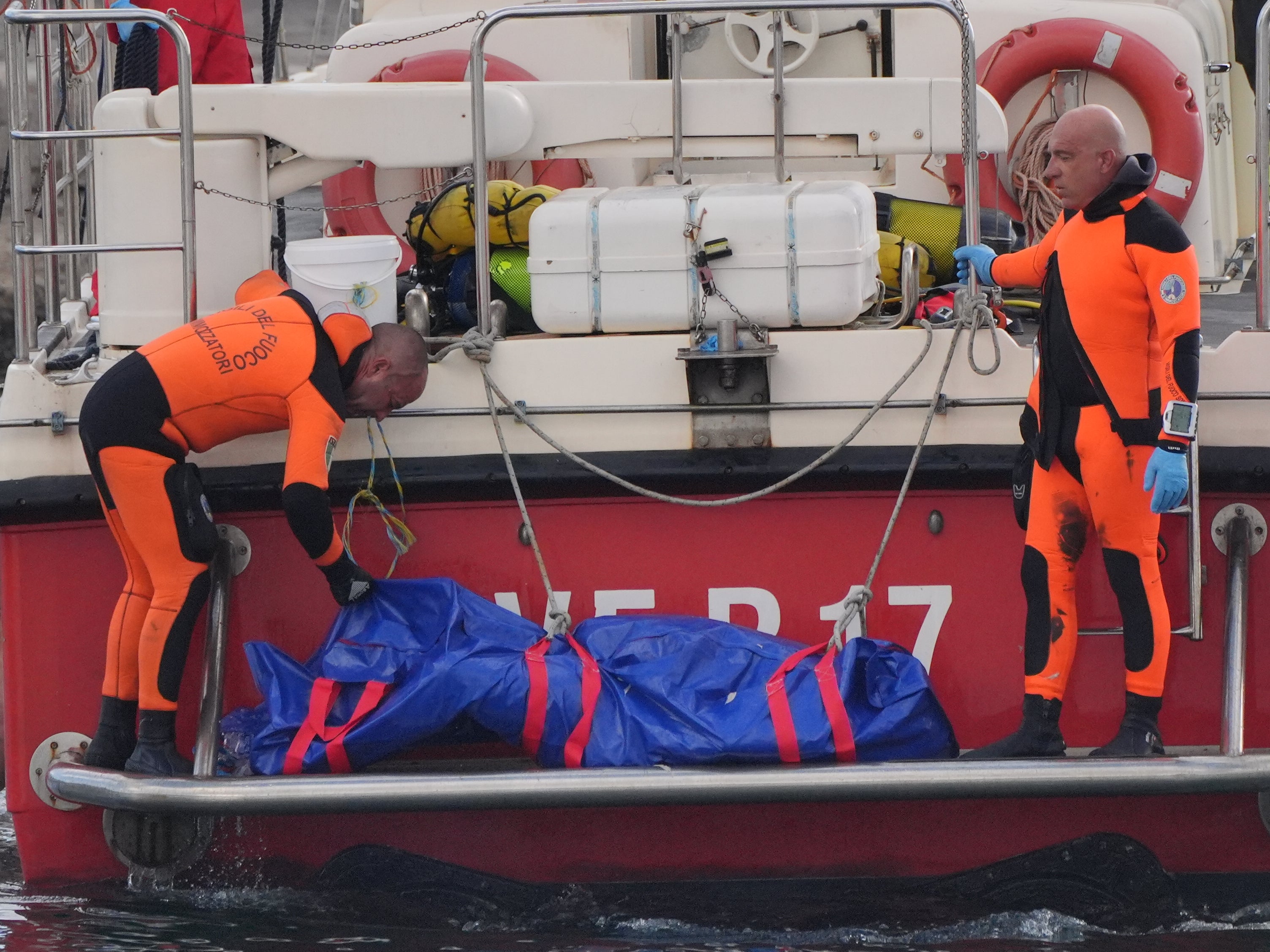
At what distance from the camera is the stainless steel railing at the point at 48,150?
354 cm

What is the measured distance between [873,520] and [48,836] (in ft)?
6.86

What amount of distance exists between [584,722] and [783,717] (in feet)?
1.40

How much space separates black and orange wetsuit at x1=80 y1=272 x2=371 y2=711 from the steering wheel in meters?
2.22

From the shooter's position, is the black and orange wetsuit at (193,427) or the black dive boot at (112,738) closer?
the black and orange wetsuit at (193,427)

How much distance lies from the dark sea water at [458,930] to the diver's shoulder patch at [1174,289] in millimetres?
1369

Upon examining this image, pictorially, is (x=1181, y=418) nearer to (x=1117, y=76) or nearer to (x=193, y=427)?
(x=193, y=427)

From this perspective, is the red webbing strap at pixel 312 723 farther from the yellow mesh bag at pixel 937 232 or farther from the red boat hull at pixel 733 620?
the yellow mesh bag at pixel 937 232

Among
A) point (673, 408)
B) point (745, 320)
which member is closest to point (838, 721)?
point (673, 408)

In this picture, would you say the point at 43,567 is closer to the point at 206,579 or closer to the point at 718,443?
Answer: the point at 206,579

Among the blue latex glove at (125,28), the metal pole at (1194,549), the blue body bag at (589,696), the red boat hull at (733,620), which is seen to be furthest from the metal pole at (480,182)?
the blue latex glove at (125,28)

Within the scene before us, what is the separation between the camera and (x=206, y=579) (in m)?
3.61

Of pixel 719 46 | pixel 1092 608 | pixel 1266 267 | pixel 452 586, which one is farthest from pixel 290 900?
pixel 719 46

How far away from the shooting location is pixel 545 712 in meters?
3.45

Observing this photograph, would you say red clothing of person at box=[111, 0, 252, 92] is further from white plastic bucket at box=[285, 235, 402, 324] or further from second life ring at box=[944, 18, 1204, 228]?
second life ring at box=[944, 18, 1204, 228]
